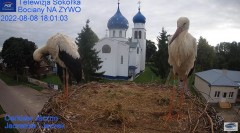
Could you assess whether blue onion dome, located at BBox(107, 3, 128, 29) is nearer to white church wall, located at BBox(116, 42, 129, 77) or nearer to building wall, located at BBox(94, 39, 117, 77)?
building wall, located at BBox(94, 39, 117, 77)

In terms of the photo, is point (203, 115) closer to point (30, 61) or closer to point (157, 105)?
point (157, 105)

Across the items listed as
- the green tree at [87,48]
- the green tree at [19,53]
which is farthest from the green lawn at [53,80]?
A: the green tree at [87,48]

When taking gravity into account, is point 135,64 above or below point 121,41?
below

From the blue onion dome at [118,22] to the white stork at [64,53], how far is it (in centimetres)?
1760

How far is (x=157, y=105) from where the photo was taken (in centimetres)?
327

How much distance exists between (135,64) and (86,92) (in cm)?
1963

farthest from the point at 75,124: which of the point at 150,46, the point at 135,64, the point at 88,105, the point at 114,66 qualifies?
the point at 150,46

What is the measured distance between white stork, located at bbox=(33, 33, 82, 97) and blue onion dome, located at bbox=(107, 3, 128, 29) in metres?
17.6

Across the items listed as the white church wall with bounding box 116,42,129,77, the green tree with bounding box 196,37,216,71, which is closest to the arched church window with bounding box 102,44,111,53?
the white church wall with bounding box 116,42,129,77

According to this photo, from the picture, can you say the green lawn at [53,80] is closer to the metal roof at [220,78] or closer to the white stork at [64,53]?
the metal roof at [220,78]

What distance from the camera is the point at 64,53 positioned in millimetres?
3553

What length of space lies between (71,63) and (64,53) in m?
0.19

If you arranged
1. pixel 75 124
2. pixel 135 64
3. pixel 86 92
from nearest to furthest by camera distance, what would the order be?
1. pixel 75 124
2. pixel 86 92
3. pixel 135 64

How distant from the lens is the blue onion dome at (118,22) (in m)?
21.0
